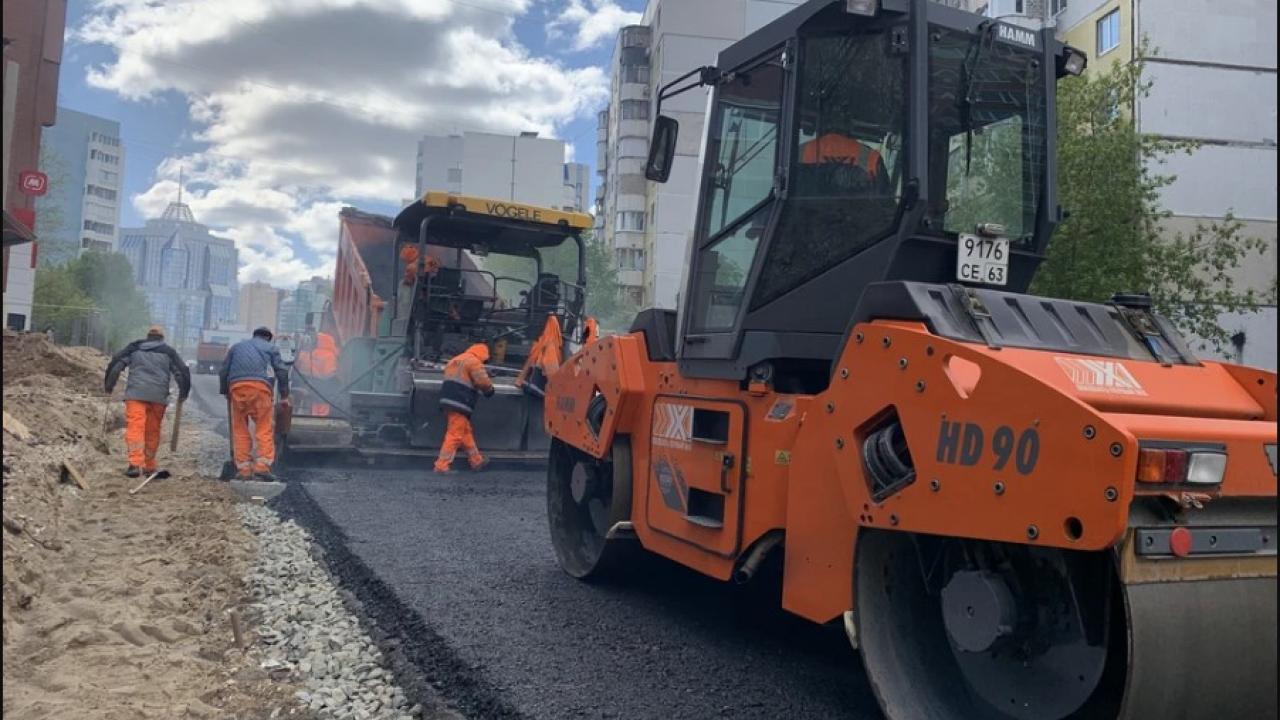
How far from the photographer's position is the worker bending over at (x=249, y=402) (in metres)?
8.20

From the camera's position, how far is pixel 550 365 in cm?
928

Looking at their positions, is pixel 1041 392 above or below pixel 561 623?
above

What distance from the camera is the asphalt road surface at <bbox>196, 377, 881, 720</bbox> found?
346cm

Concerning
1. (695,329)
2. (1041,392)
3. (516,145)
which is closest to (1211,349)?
(695,329)

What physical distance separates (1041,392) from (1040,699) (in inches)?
34.4

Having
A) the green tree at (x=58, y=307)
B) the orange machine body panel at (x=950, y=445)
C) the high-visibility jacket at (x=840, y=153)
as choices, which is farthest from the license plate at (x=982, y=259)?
the green tree at (x=58, y=307)

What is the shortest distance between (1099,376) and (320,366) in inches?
437

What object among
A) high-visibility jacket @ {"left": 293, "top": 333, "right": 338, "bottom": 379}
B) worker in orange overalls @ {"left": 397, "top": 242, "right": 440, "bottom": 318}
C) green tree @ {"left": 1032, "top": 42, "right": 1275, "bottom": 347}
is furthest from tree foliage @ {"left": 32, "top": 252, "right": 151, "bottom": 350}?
green tree @ {"left": 1032, "top": 42, "right": 1275, "bottom": 347}

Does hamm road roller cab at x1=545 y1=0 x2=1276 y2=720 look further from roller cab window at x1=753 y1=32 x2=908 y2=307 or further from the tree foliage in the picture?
the tree foliage

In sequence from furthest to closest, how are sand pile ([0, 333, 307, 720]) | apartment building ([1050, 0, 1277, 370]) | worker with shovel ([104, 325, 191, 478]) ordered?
apartment building ([1050, 0, 1277, 370]) → worker with shovel ([104, 325, 191, 478]) → sand pile ([0, 333, 307, 720])

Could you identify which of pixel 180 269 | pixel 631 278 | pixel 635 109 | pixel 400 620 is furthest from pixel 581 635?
pixel 180 269

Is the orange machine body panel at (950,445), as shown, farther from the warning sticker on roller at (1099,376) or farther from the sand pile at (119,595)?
the sand pile at (119,595)

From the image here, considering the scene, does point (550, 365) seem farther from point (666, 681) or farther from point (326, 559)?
point (666, 681)

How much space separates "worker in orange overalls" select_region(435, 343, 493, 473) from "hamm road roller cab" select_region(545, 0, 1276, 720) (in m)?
4.67
